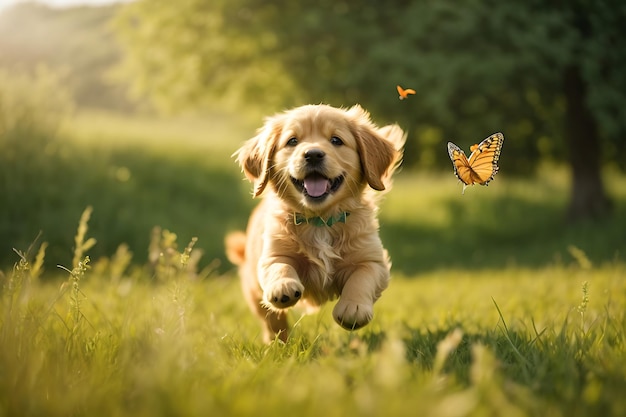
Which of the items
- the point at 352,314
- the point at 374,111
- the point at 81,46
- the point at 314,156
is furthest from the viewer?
the point at 81,46

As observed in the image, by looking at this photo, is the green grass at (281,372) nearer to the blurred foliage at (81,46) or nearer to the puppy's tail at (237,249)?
the puppy's tail at (237,249)

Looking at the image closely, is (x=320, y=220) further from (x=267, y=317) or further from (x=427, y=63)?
(x=427, y=63)

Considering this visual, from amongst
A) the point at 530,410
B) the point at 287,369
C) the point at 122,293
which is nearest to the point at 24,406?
the point at 287,369

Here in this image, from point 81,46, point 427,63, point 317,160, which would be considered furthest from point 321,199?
point 81,46

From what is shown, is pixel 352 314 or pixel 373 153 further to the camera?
pixel 373 153

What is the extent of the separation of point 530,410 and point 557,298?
2951mm

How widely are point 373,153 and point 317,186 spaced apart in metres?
0.45

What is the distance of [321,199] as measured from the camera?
2.91 meters

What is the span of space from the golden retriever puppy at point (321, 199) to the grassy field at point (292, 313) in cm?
27

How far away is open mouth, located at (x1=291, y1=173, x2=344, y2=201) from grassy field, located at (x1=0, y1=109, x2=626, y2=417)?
1.93 ft

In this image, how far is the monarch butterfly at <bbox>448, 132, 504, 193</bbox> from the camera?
249cm

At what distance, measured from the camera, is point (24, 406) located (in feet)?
4.85

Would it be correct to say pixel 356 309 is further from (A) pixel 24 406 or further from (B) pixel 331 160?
(A) pixel 24 406

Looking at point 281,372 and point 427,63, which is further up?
point 427,63
